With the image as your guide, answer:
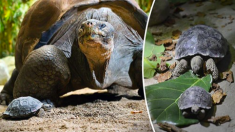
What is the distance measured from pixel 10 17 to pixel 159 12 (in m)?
5.01

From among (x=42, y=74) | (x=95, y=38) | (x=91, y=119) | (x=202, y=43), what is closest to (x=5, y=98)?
(x=42, y=74)

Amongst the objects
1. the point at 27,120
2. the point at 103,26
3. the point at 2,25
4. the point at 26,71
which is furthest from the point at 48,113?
the point at 2,25

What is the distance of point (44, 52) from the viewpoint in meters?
1.82

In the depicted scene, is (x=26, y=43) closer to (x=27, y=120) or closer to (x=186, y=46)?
(x=27, y=120)

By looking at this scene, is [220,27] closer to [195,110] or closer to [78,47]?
[195,110]

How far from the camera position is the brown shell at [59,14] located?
214 centimetres

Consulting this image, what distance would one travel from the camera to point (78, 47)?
206cm

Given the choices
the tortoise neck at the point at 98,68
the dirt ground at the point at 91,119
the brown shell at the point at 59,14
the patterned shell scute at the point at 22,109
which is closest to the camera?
the dirt ground at the point at 91,119

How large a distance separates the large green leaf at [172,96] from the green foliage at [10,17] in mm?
4694

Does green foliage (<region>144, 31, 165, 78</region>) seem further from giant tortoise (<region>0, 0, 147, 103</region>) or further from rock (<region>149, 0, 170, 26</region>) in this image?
giant tortoise (<region>0, 0, 147, 103</region>)

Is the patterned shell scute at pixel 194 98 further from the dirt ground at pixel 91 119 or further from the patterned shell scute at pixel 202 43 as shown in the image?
the dirt ground at pixel 91 119

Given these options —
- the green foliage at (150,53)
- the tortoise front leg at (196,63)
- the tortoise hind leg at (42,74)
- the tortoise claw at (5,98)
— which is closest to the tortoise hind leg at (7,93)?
the tortoise claw at (5,98)

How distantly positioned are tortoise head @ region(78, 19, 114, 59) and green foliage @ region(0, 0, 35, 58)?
11.6ft

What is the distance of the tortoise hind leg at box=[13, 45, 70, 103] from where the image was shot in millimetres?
1805
